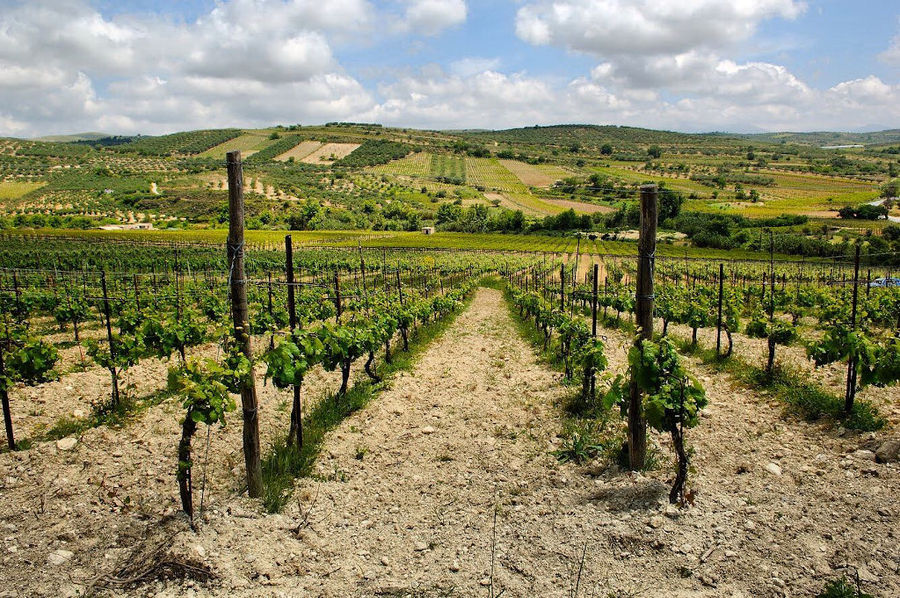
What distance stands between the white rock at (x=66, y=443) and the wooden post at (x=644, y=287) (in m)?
7.32

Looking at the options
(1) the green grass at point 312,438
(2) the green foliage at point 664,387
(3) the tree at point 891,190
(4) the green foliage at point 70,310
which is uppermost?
(3) the tree at point 891,190

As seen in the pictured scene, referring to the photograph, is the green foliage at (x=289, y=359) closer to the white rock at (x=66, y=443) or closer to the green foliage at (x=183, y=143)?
the white rock at (x=66, y=443)

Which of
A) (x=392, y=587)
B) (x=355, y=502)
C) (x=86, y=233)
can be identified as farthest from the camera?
(x=86, y=233)

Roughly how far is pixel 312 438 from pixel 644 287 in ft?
16.3

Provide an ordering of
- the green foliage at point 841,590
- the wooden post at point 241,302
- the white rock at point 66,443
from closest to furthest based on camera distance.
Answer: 1. the green foliage at point 841,590
2. the wooden post at point 241,302
3. the white rock at point 66,443

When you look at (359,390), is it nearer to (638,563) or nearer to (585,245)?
(638,563)

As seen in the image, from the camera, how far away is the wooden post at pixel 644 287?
5.81m

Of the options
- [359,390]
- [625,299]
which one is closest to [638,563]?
[359,390]

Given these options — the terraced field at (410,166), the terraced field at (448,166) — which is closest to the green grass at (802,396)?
the terraced field at (448,166)

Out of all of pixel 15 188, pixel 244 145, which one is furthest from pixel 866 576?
pixel 244 145

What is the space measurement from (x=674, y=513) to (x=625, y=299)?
1184 cm

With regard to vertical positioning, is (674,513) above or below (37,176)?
below

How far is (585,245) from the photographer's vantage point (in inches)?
2251

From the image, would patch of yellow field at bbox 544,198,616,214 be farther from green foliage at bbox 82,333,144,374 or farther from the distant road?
green foliage at bbox 82,333,144,374
